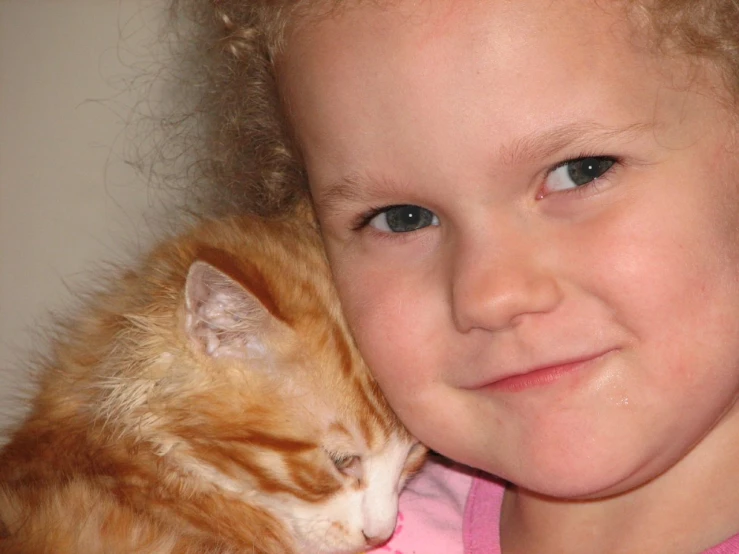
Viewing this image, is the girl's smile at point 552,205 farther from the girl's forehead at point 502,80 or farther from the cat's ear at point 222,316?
the cat's ear at point 222,316

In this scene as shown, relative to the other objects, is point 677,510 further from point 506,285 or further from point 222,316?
point 222,316

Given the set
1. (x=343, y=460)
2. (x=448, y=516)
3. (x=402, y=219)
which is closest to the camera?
(x=402, y=219)

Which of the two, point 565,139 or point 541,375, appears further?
point 541,375

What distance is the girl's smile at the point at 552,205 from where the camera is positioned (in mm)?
1155

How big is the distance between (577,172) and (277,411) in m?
0.59

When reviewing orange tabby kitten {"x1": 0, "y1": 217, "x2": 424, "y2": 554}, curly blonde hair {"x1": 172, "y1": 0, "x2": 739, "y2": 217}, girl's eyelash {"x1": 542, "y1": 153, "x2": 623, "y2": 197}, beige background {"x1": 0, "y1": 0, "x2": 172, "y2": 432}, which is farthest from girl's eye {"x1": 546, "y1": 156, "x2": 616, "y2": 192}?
beige background {"x1": 0, "y1": 0, "x2": 172, "y2": 432}

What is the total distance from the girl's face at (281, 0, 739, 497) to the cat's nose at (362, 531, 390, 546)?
12.4 inches

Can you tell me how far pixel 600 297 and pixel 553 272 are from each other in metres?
0.07

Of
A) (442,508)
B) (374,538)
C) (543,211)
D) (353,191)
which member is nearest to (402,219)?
(353,191)

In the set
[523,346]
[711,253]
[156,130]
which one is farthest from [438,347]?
[156,130]

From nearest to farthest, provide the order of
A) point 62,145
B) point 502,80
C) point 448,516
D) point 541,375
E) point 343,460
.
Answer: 1. point 502,80
2. point 541,375
3. point 343,460
4. point 448,516
5. point 62,145

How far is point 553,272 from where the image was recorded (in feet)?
3.94

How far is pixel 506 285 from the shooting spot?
1196mm

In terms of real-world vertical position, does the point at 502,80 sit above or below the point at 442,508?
above
